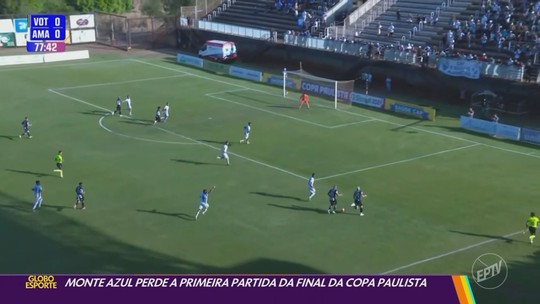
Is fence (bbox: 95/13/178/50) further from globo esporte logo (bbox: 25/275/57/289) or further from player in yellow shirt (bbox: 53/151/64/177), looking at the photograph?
globo esporte logo (bbox: 25/275/57/289)

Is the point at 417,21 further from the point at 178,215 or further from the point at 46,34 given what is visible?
the point at 178,215

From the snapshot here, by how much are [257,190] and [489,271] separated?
43.3 feet

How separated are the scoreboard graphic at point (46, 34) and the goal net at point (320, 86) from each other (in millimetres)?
27472

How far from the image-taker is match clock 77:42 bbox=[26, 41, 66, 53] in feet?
254

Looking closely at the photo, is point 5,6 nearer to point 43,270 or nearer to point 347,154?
point 347,154

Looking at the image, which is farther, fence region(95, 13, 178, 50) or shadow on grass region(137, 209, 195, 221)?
fence region(95, 13, 178, 50)

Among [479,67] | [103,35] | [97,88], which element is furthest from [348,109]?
[103,35]

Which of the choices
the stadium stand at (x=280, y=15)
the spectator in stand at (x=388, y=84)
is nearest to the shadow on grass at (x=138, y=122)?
the spectator in stand at (x=388, y=84)

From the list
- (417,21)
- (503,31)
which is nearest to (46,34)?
(417,21)

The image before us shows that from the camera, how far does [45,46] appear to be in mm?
78500

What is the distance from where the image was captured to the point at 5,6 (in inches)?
3777

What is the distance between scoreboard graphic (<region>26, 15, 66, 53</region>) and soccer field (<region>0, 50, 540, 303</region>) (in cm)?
1748

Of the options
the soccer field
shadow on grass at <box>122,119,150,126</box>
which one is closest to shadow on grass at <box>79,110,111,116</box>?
the soccer field

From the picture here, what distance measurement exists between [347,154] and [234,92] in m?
20.2
